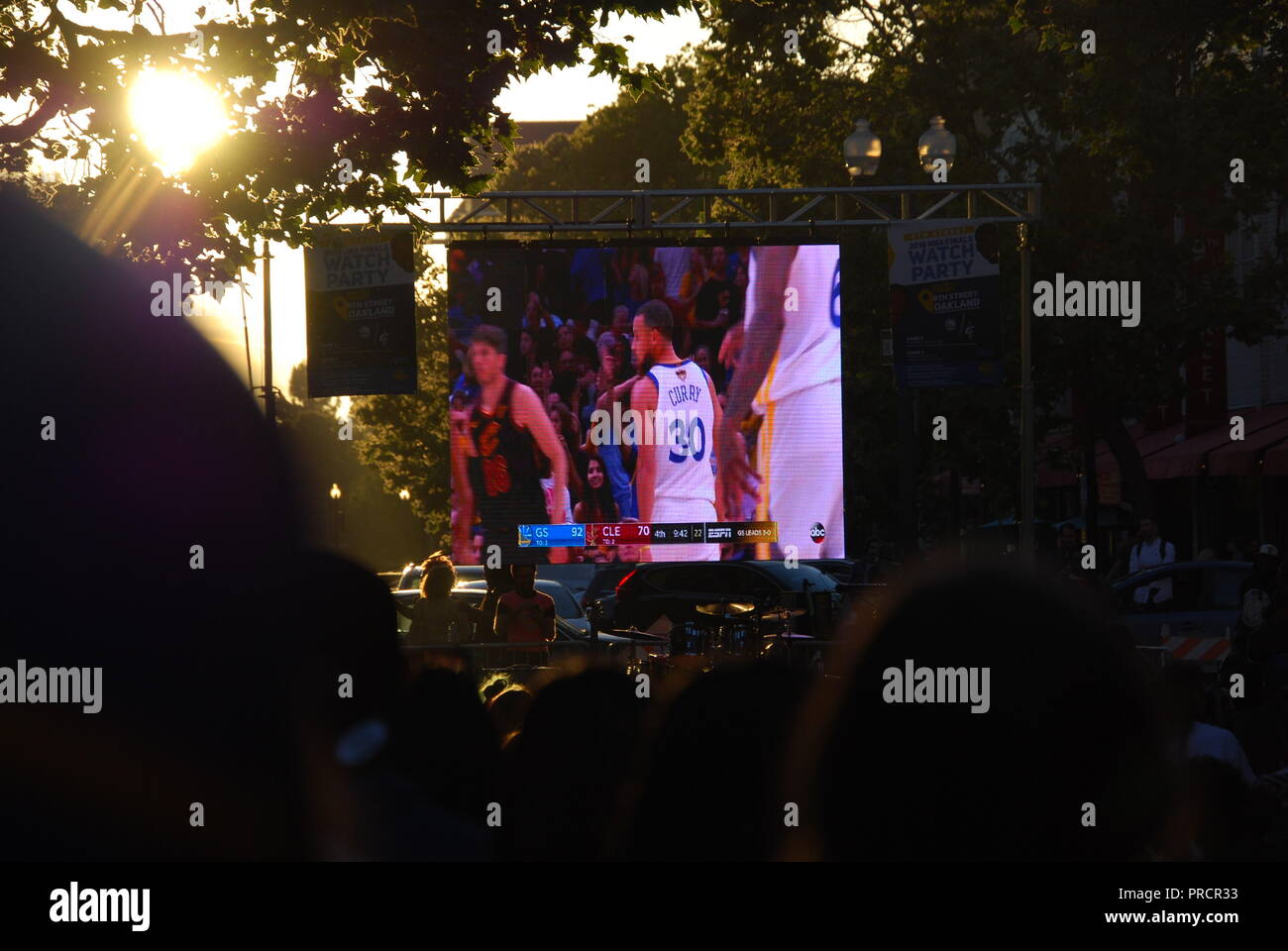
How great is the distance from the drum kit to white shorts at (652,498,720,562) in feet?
7.61

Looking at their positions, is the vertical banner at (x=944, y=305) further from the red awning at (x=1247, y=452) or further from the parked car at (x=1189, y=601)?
the red awning at (x=1247, y=452)

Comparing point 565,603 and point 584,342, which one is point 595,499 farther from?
point 565,603

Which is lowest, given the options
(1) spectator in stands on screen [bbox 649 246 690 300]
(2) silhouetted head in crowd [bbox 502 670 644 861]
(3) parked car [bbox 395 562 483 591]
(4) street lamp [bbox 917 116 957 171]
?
(3) parked car [bbox 395 562 483 591]

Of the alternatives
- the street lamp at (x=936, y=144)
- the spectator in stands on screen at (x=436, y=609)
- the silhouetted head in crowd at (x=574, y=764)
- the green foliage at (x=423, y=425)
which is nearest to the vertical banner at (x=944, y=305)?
the street lamp at (x=936, y=144)

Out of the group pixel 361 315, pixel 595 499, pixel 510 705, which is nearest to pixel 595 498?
pixel 595 499

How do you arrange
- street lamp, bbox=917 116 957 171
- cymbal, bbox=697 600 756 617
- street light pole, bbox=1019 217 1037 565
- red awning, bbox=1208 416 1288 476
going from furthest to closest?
red awning, bbox=1208 416 1288 476
street lamp, bbox=917 116 957 171
street light pole, bbox=1019 217 1037 565
cymbal, bbox=697 600 756 617

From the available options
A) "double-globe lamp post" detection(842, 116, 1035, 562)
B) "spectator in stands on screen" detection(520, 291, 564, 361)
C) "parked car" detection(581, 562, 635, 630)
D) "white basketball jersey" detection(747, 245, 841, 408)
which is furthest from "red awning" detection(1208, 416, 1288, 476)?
"spectator in stands on screen" detection(520, 291, 564, 361)

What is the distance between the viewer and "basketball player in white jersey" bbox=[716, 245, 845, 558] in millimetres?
18719

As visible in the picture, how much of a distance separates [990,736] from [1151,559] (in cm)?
1793

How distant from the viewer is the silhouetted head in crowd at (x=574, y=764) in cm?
278

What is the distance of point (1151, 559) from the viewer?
19516 millimetres

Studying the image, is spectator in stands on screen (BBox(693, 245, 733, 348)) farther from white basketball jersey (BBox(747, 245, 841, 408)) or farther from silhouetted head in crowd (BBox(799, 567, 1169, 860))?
silhouetted head in crowd (BBox(799, 567, 1169, 860))

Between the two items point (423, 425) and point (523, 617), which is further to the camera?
point (423, 425)

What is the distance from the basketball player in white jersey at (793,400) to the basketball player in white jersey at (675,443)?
8.1 inches
